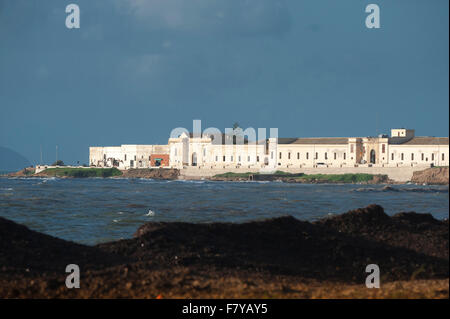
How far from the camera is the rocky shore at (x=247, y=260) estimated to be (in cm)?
963

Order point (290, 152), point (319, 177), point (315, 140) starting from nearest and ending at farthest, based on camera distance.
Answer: point (319, 177)
point (290, 152)
point (315, 140)

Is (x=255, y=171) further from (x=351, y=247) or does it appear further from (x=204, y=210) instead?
(x=351, y=247)

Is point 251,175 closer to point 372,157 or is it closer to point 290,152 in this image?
point 290,152

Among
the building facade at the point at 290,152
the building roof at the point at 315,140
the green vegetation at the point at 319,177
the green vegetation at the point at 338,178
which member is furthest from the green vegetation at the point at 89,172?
the green vegetation at the point at 338,178

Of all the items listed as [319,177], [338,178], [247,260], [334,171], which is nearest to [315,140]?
[334,171]

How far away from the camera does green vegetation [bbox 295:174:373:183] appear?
6925 cm

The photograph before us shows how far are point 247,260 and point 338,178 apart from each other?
199 feet

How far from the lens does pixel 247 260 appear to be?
40.2 ft

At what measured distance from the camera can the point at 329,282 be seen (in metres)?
11.0

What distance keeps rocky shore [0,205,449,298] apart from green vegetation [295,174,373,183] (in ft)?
181

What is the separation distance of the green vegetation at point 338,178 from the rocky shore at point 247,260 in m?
55.2

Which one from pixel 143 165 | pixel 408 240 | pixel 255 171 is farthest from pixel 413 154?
pixel 408 240

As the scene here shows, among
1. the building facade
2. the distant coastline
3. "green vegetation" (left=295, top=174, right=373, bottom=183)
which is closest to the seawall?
the distant coastline

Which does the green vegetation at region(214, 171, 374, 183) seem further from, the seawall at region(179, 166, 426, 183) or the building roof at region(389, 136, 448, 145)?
the building roof at region(389, 136, 448, 145)
